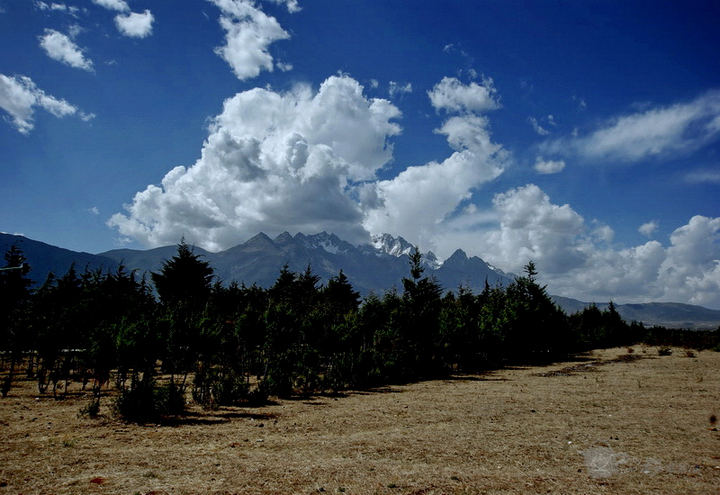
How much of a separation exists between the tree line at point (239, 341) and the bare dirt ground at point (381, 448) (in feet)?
5.43

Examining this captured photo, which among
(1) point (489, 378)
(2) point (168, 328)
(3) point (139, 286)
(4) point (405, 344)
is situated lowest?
(1) point (489, 378)

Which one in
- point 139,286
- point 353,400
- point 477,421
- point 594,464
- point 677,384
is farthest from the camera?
point 139,286

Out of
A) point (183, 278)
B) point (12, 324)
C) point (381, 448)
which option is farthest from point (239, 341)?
point (183, 278)

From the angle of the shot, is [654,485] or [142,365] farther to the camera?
[142,365]

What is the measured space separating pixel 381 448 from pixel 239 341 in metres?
13.9

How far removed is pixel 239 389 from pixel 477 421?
359 inches

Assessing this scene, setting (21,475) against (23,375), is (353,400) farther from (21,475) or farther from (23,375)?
(23,375)

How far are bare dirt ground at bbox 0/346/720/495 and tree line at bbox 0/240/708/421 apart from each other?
1656 millimetres

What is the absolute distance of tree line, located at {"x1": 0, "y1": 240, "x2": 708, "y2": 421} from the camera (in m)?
14.2

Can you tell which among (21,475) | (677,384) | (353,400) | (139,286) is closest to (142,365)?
(21,475)

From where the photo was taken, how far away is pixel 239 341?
67.8 ft

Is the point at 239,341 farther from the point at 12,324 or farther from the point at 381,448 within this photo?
the point at 381,448

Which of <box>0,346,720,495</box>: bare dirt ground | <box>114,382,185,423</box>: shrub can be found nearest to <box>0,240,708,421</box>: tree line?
<box>114,382,185,423</box>: shrub

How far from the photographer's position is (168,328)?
55.3 ft
